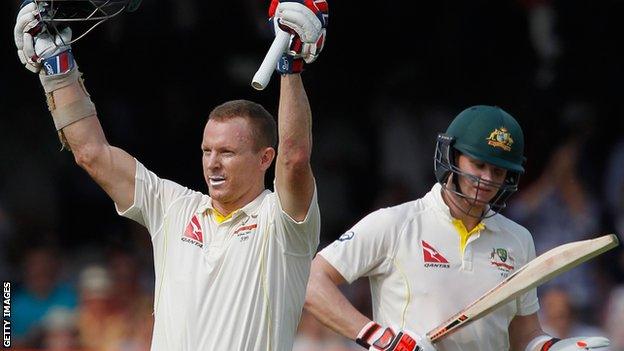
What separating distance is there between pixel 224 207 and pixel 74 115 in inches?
23.8

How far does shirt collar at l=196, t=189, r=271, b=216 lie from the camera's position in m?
4.71

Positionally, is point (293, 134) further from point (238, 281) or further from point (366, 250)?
point (366, 250)

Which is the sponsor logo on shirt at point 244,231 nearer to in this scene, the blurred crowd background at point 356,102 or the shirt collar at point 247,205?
the shirt collar at point 247,205

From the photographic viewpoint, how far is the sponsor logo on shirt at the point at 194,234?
4.69 m

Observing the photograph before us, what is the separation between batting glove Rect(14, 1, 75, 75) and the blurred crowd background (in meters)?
3.86

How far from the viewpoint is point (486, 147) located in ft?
17.2

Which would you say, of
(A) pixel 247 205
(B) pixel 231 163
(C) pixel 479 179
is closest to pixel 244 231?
(A) pixel 247 205

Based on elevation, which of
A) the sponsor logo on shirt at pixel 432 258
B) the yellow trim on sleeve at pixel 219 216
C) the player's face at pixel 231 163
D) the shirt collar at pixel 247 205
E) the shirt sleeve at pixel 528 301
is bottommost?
the shirt sleeve at pixel 528 301

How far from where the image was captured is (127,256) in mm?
8477

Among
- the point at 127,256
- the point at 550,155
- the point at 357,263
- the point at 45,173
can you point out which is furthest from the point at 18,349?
the point at 550,155

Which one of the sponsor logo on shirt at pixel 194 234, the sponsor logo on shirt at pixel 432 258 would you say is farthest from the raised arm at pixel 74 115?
the sponsor logo on shirt at pixel 432 258

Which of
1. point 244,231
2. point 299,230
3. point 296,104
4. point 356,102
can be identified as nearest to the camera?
point 296,104

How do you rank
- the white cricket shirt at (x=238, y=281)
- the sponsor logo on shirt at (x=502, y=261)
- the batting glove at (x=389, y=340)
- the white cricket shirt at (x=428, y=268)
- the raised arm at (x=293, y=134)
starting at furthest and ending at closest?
the sponsor logo on shirt at (x=502, y=261)
the white cricket shirt at (x=428, y=268)
the batting glove at (x=389, y=340)
the white cricket shirt at (x=238, y=281)
the raised arm at (x=293, y=134)

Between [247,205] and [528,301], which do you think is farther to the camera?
[528,301]
